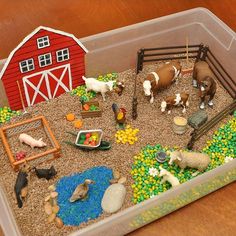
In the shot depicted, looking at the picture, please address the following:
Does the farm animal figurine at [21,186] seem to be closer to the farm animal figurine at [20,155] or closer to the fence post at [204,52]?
the farm animal figurine at [20,155]

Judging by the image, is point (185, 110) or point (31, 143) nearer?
point (31, 143)

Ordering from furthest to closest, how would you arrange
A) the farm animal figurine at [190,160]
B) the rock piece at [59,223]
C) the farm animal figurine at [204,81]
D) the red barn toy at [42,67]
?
the farm animal figurine at [204,81] < the red barn toy at [42,67] < the farm animal figurine at [190,160] < the rock piece at [59,223]

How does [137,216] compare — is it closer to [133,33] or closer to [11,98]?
[11,98]

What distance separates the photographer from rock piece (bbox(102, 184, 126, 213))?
116 cm

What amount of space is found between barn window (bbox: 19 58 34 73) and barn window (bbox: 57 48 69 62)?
0.37 feet

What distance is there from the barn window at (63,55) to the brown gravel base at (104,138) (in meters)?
0.18

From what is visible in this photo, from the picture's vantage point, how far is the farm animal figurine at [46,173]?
1.21m

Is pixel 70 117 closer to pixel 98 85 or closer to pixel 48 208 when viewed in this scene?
pixel 98 85

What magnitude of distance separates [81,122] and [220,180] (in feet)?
1.90

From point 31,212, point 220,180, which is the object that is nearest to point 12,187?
point 31,212

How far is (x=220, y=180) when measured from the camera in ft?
3.90

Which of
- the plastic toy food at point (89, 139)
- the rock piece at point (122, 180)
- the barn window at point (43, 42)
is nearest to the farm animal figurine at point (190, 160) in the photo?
the rock piece at point (122, 180)

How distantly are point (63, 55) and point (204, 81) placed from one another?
1.89 feet

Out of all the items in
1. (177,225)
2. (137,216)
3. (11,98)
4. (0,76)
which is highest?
(0,76)
